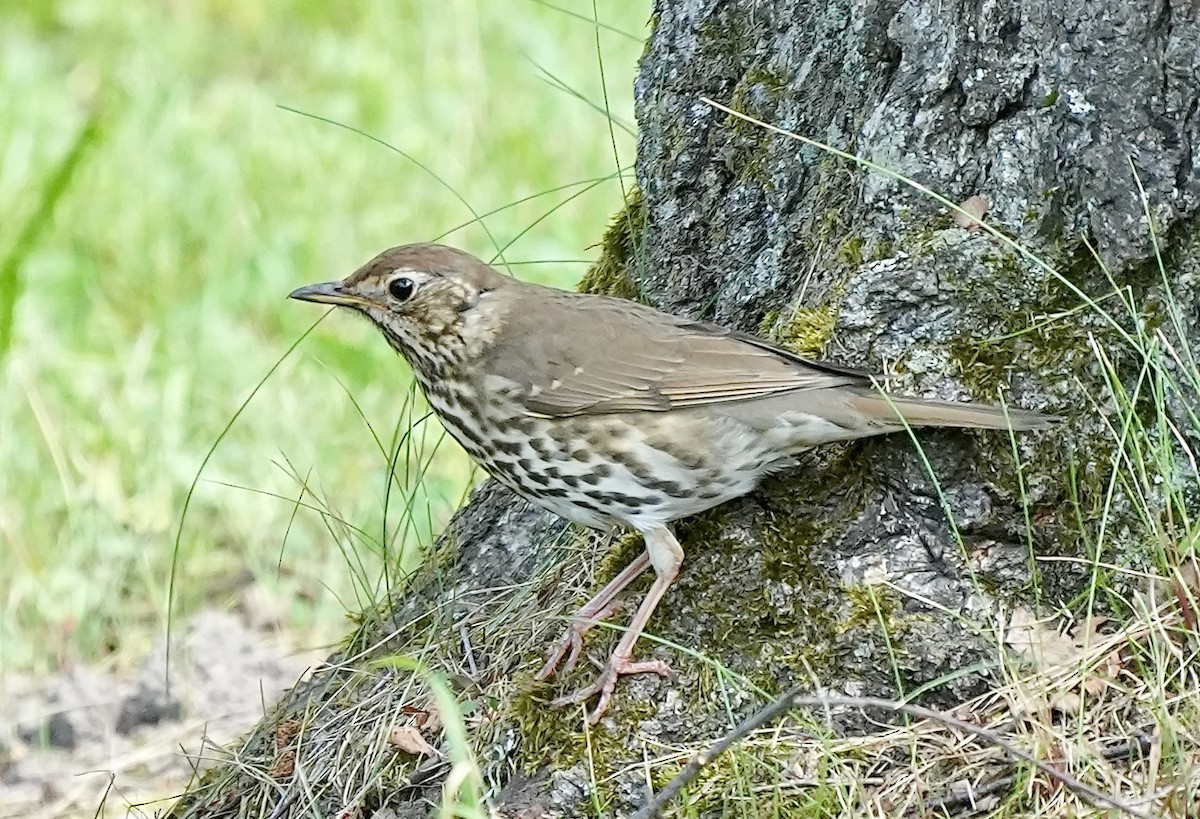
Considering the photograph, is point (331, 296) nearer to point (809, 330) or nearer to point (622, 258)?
point (622, 258)

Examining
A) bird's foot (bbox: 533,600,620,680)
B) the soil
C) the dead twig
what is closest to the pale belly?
bird's foot (bbox: 533,600,620,680)

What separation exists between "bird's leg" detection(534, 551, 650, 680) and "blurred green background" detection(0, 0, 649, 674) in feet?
2.00

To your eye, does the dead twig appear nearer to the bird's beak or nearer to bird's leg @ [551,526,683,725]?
bird's leg @ [551,526,683,725]

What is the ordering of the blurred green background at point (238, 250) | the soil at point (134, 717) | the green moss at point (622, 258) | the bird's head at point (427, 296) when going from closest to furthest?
the bird's head at point (427, 296) < the green moss at point (622, 258) < the soil at point (134, 717) < the blurred green background at point (238, 250)

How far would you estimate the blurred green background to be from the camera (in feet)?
17.7

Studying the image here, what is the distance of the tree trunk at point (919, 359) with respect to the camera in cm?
306

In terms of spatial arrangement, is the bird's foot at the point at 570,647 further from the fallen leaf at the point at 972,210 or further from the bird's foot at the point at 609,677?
the fallen leaf at the point at 972,210

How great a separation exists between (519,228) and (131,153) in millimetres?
1905

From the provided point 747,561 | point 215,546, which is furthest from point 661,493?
point 215,546

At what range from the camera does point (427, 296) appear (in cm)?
373

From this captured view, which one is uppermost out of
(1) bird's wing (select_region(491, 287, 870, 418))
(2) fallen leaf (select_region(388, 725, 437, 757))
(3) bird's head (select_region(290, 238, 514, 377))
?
(3) bird's head (select_region(290, 238, 514, 377))

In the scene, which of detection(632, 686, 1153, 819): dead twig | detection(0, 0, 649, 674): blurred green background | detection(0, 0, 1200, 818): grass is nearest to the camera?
detection(632, 686, 1153, 819): dead twig

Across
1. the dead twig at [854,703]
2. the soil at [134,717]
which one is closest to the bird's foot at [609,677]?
the dead twig at [854,703]

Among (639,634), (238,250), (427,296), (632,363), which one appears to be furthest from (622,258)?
(238,250)
